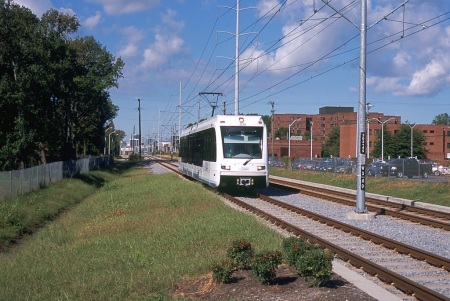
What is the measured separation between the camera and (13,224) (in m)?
21.8

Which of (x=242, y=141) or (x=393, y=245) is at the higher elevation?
(x=242, y=141)

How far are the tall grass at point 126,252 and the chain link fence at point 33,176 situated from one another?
13.0 feet

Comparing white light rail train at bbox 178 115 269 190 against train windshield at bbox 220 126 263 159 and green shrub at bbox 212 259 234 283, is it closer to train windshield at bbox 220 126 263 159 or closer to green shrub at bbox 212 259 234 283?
train windshield at bbox 220 126 263 159

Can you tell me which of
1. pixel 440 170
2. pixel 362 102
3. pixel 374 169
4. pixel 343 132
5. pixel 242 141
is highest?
pixel 343 132

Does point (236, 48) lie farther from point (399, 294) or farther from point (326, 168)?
point (399, 294)

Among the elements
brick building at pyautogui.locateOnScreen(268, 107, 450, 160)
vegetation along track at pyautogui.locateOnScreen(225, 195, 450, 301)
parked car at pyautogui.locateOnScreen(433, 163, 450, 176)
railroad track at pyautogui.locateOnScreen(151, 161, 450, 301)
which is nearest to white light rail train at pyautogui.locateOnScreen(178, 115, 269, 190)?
railroad track at pyautogui.locateOnScreen(151, 161, 450, 301)

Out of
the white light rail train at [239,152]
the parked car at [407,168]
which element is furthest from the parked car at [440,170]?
the white light rail train at [239,152]

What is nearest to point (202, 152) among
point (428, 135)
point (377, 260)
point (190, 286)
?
point (377, 260)

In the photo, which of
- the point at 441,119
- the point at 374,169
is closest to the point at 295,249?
the point at 374,169

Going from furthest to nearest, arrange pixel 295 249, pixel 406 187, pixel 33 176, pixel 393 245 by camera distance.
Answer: pixel 406 187, pixel 33 176, pixel 393 245, pixel 295 249

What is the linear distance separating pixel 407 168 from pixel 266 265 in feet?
117

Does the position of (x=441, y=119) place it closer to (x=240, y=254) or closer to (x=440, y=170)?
(x=440, y=170)

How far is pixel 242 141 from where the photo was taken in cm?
2808

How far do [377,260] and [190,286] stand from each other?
4.71 meters
